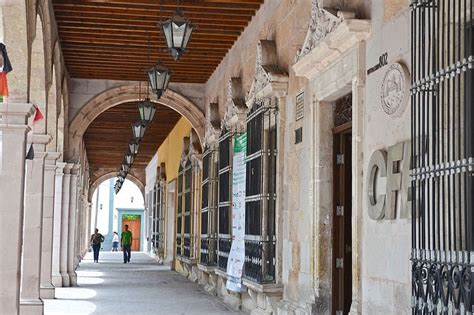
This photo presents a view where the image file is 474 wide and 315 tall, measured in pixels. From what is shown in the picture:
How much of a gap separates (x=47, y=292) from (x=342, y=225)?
6.69 m

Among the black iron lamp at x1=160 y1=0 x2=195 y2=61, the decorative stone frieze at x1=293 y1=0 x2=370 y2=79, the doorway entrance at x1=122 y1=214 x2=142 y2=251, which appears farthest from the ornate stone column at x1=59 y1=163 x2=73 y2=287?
the doorway entrance at x1=122 y1=214 x2=142 y2=251

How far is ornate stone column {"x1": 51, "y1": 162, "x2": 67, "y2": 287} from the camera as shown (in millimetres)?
15016

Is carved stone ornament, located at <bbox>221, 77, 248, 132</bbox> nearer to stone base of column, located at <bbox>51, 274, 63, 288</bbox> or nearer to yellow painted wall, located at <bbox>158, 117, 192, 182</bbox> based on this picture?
stone base of column, located at <bbox>51, 274, 63, 288</bbox>

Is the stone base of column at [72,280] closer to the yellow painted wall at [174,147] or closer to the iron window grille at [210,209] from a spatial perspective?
the iron window grille at [210,209]

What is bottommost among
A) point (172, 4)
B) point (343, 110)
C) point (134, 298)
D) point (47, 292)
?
point (134, 298)

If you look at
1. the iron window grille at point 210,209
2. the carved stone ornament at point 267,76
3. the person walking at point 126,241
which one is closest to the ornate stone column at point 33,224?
the carved stone ornament at point 267,76

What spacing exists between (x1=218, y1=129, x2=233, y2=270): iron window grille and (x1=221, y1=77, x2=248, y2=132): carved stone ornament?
0.71ft

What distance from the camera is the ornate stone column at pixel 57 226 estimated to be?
15016 millimetres

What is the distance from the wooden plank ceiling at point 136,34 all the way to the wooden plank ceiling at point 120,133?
3988 mm

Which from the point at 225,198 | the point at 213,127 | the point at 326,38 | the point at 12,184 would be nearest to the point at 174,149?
the point at 213,127

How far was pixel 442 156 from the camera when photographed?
4.59 meters

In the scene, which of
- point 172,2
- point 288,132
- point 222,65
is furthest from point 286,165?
point 222,65

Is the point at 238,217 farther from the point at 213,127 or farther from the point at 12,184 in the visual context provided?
the point at 12,184

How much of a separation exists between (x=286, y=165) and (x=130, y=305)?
411 centimetres
